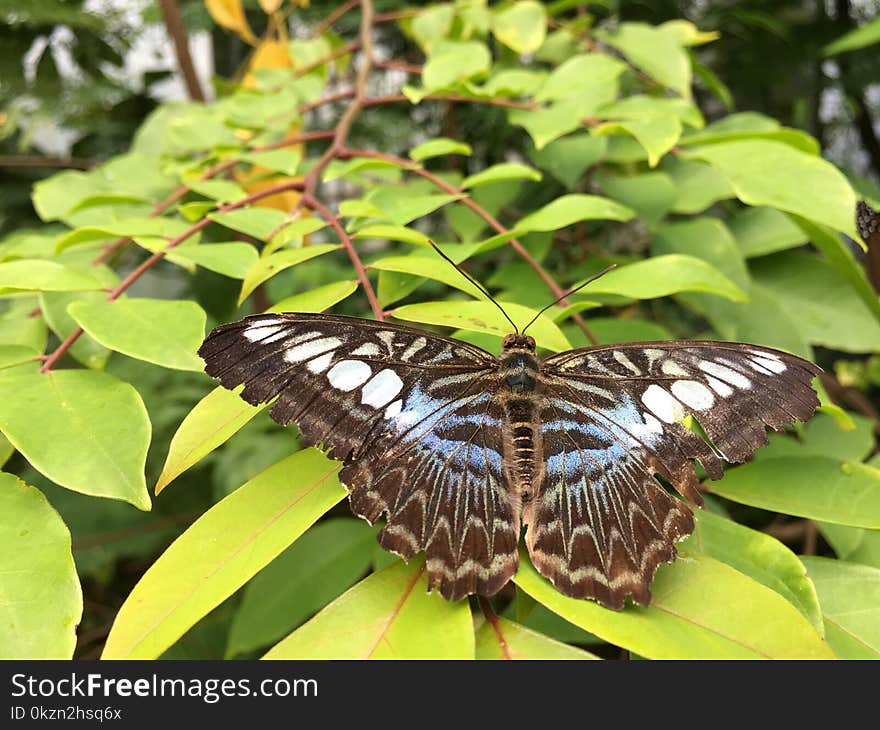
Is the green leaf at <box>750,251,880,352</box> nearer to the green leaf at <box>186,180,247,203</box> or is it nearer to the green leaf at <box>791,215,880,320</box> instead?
the green leaf at <box>791,215,880,320</box>

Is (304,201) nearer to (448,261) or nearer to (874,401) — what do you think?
(448,261)

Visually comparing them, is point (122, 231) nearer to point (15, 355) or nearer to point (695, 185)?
point (15, 355)

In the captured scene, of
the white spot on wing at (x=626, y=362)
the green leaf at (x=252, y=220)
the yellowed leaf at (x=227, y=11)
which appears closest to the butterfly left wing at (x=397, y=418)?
the white spot on wing at (x=626, y=362)

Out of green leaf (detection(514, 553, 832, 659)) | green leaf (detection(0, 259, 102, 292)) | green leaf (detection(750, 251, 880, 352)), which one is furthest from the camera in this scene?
green leaf (detection(750, 251, 880, 352))

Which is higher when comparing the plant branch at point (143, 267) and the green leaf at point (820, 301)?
the plant branch at point (143, 267)

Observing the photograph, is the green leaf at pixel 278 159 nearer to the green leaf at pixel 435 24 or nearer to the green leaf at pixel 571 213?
the green leaf at pixel 571 213

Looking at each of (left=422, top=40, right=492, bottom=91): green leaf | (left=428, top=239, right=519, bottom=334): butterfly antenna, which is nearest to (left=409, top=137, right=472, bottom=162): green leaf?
(left=422, top=40, right=492, bottom=91): green leaf

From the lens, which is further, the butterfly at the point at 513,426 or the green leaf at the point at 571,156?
the green leaf at the point at 571,156
